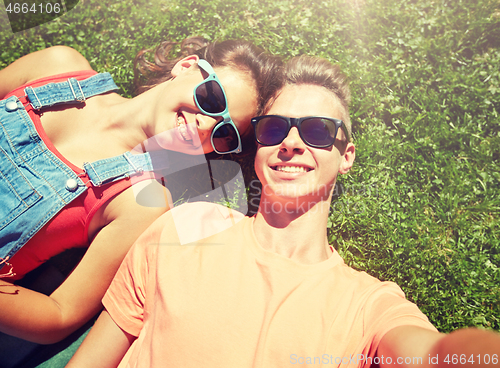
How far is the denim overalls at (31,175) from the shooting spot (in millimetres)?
2479

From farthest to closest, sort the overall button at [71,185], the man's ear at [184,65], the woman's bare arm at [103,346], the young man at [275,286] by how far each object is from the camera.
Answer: the man's ear at [184,65], the overall button at [71,185], the woman's bare arm at [103,346], the young man at [275,286]

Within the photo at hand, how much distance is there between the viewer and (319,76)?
8.81 ft

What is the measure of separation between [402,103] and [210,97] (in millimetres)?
2232

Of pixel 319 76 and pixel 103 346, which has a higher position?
pixel 319 76

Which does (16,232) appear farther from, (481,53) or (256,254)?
(481,53)

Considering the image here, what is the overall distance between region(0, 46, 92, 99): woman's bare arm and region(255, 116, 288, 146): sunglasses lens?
203 centimetres

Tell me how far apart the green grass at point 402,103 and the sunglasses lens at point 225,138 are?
4.51ft

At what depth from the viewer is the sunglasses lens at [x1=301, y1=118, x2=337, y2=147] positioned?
97.4 inches

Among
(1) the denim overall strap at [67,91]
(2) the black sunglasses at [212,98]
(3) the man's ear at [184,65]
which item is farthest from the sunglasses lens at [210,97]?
(1) the denim overall strap at [67,91]

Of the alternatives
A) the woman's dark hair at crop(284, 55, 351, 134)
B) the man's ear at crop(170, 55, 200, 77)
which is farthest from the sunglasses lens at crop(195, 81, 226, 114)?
the woman's dark hair at crop(284, 55, 351, 134)

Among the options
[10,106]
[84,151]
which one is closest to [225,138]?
[84,151]

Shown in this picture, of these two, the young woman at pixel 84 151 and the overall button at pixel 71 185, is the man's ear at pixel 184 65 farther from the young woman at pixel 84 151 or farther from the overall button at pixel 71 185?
the overall button at pixel 71 185

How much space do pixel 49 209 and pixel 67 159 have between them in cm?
46

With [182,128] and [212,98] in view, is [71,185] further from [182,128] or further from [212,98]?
[212,98]
